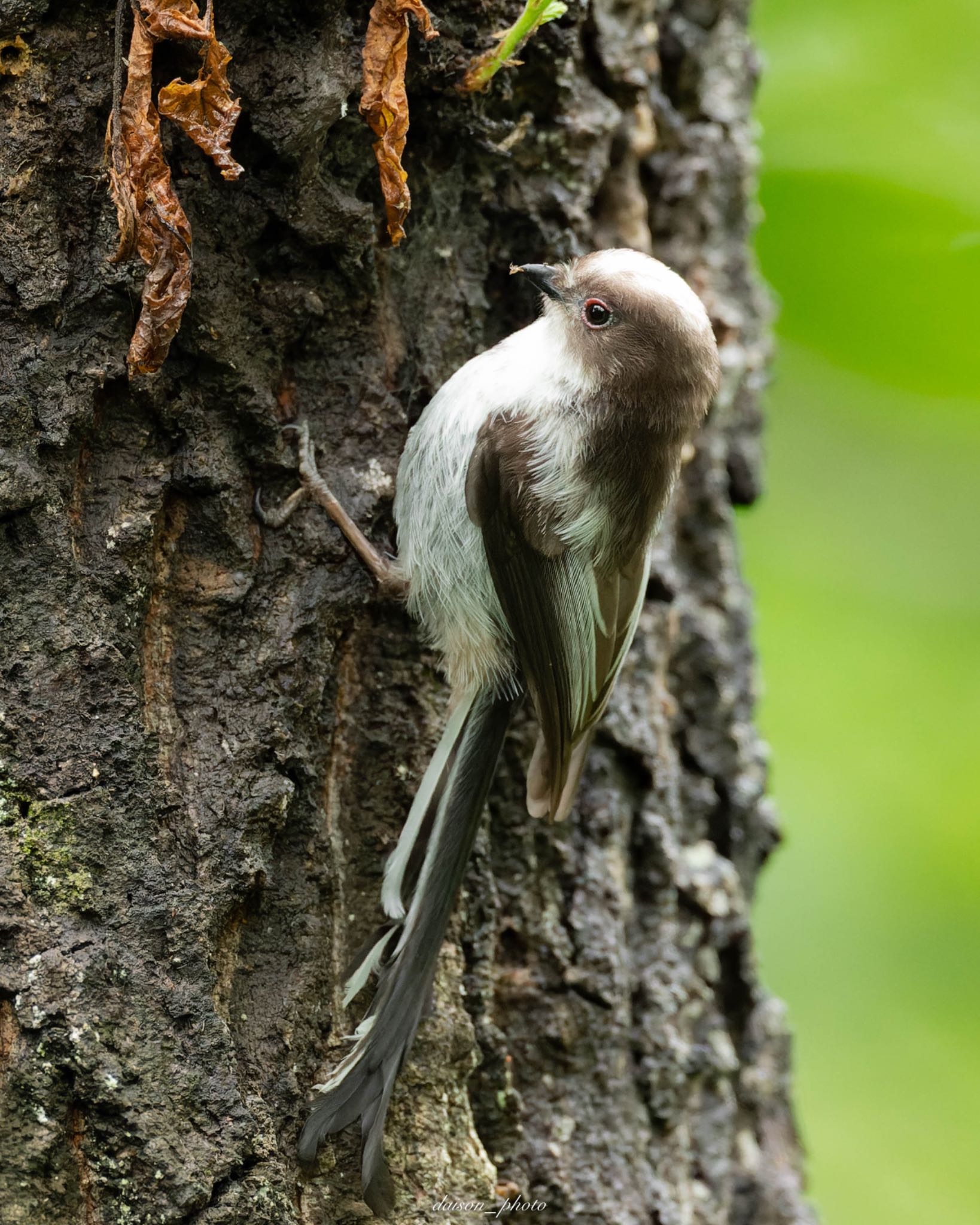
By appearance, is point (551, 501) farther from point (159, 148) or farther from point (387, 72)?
point (159, 148)

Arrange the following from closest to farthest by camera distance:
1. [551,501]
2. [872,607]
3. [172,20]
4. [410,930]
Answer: [172,20]
[410,930]
[551,501]
[872,607]

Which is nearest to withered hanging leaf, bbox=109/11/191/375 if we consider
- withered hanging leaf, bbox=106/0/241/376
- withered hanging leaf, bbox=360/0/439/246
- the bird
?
withered hanging leaf, bbox=106/0/241/376

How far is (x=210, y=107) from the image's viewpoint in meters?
1.92

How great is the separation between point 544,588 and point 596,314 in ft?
2.14

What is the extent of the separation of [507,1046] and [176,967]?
853 millimetres

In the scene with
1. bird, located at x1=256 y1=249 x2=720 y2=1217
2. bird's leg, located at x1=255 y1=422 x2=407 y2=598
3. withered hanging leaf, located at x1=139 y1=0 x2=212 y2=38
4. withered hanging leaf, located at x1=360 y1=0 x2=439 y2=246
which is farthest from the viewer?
bird, located at x1=256 y1=249 x2=720 y2=1217

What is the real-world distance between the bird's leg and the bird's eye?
74 cm

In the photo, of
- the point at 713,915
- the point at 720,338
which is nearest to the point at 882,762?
the point at 713,915

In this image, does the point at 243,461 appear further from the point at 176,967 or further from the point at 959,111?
the point at 959,111

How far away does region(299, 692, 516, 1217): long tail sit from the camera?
2.03 m

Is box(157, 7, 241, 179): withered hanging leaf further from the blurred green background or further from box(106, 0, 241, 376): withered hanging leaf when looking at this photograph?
the blurred green background

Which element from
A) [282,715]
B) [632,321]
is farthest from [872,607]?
[282,715]

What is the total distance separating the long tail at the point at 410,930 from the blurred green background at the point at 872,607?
139 cm

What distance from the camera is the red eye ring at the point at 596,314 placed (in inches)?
103
